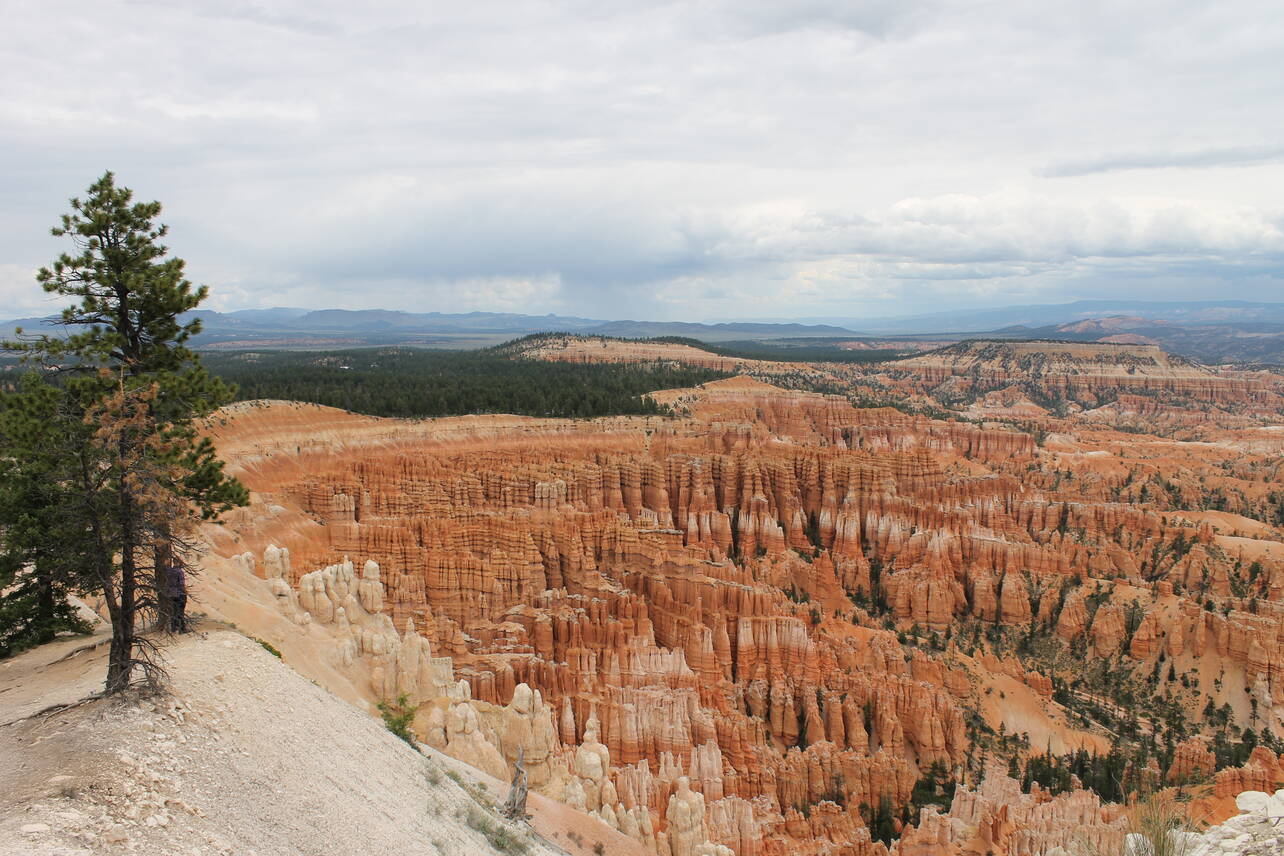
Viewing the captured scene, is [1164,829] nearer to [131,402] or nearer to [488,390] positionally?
[131,402]

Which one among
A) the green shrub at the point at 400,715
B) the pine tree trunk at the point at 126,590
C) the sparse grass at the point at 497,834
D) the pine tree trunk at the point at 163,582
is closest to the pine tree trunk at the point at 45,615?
the pine tree trunk at the point at 163,582

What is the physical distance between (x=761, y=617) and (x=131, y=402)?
24122 millimetres

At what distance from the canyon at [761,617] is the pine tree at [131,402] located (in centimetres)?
545

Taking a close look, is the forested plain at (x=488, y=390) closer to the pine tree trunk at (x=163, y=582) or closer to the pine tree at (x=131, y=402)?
the pine tree at (x=131, y=402)

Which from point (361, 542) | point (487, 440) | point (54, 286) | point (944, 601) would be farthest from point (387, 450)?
point (54, 286)

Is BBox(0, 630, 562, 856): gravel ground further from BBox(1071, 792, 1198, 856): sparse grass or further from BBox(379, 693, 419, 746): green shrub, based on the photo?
BBox(1071, 792, 1198, 856): sparse grass

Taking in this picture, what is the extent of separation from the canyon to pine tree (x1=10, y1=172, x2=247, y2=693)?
545 cm

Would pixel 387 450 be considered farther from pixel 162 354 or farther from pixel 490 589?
pixel 162 354

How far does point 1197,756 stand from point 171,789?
29.4 meters

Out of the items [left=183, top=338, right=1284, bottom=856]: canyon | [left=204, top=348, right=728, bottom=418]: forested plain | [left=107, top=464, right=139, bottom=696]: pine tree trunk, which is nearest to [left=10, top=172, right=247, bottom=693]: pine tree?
[left=107, top=464, right=139, bottom=696]: pine tree trunk

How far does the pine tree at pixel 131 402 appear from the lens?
11273mm

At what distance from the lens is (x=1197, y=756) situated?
2589 cm

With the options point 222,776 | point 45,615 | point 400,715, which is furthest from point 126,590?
point 400,715

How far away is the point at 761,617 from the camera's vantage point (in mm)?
31281
